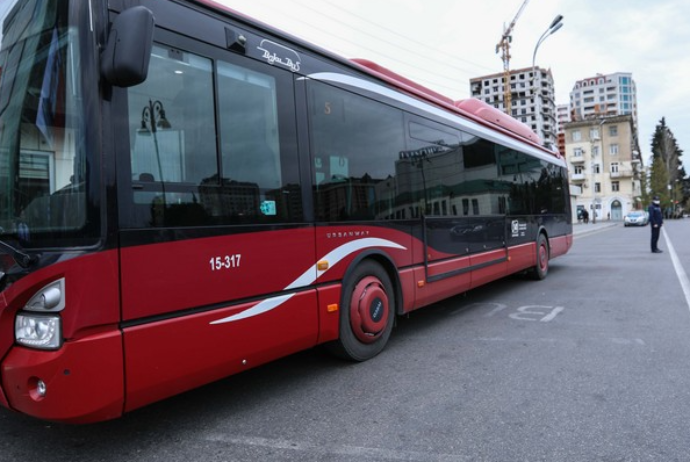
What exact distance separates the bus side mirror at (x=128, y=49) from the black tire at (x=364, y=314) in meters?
2.51

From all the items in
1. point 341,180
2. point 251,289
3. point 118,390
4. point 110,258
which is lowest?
point 118,390

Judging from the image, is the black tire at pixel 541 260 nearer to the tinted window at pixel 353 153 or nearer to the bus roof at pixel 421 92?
the bus roof at pixel 421 92

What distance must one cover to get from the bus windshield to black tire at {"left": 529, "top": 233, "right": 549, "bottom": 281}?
926 centimetres

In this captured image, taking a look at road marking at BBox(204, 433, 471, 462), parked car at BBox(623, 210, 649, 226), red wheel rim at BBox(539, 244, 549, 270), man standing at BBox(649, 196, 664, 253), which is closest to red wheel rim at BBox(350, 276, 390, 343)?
road marking at BBox(204, 433, 471, 462)

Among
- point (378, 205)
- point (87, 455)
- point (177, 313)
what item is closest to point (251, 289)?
point (177, 313)

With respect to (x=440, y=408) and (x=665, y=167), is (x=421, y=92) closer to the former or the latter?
(x=440, y=408)

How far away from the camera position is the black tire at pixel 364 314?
14.4ft

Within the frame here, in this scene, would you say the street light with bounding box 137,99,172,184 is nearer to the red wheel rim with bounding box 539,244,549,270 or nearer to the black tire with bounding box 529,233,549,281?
the black tire with bounding box 529,233,549,281

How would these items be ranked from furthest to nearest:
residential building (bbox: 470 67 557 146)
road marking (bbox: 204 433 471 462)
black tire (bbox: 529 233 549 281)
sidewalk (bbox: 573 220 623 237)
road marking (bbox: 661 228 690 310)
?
residential building (bbox: 470 67 557 146)
sidewalk (bbox: 573 220 623 237)
black tire (bbox: 529 233 549 281)
road marking (bbox: 661 228 690 310)
road marking (bbox: 204 433 471 462)

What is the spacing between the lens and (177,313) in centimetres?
290

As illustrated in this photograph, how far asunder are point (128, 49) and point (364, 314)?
118 inches

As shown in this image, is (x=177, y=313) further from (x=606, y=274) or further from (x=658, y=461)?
(x=606, y=274)

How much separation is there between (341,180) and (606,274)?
8737 millimetres

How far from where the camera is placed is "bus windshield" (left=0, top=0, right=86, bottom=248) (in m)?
2.61
